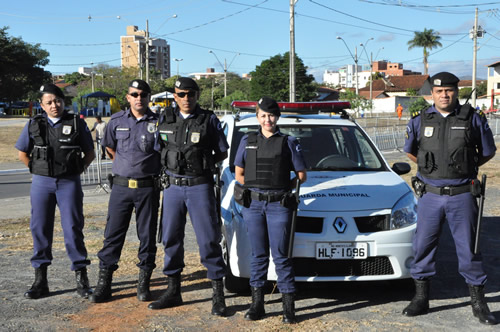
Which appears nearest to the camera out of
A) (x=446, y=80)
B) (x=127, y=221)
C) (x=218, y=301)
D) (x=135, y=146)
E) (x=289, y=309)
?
(x=289, y=309)

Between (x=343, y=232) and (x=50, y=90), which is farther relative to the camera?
(x=50, y=90)

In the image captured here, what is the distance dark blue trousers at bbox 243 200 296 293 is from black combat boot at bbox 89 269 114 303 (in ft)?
4.44

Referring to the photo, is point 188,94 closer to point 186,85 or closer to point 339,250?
point 186,85

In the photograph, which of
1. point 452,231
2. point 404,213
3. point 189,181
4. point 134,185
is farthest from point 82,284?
point 452,231

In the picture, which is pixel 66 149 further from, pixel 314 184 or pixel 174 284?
pixel 314 184

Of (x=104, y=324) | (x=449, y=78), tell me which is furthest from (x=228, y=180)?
(x=449, y=78)

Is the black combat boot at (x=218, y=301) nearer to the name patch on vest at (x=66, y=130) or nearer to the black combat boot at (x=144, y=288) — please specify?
the black combat boot at (x=144, y=288)

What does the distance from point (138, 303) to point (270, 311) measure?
3.82 feet

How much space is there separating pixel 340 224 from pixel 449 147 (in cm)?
106

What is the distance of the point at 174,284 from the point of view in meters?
5.12

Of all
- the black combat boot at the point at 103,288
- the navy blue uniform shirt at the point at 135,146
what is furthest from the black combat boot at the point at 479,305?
the black combat boot at the point at 103,288

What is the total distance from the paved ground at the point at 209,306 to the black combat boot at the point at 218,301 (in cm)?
7

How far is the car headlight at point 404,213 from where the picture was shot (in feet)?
16.5

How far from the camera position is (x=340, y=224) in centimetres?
492
